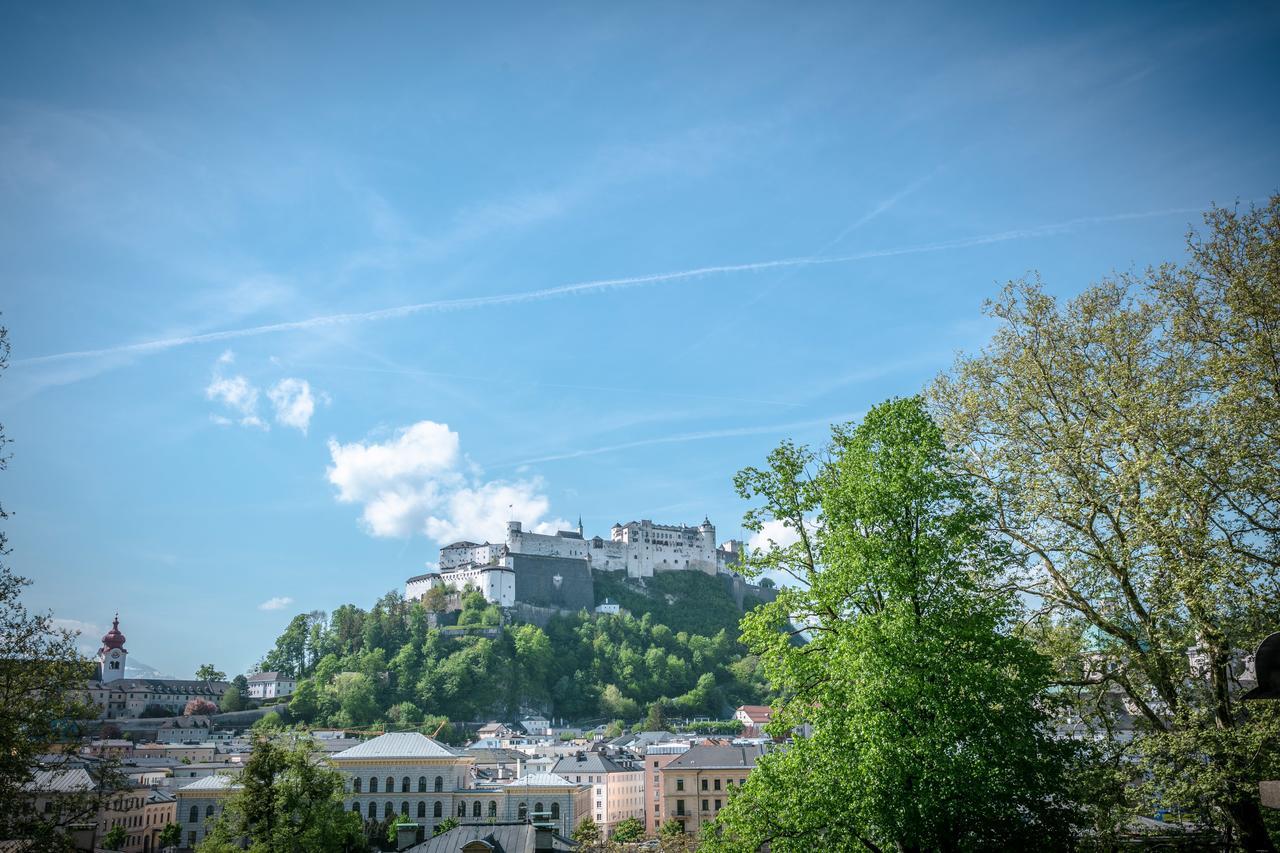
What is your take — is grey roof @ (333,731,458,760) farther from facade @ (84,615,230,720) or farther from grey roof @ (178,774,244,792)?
facade @ (84,615,230,720)

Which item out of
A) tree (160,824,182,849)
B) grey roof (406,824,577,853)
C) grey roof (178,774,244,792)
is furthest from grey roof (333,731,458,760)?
grey roof (406,824,577,853)

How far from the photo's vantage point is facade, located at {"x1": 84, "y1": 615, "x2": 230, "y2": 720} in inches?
4491

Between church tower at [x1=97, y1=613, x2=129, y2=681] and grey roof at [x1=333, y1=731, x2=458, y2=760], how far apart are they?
75.3 metres

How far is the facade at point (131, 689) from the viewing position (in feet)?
374

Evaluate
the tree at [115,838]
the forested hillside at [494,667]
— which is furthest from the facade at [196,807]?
the forested hillside at [494,667]

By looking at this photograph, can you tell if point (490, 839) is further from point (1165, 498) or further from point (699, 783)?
point (699, 783)

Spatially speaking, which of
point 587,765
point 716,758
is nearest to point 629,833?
point 716,758

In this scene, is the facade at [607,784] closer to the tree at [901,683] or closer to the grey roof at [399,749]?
the grey roof at [399,749]

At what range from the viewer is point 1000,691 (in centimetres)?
1296

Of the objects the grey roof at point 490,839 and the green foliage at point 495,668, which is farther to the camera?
the green foliage at point 495,668

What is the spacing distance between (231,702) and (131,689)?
12.8m

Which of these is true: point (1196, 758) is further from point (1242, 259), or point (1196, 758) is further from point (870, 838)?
point (1242, 259)

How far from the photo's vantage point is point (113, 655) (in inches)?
4993

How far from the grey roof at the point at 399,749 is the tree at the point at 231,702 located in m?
57.8
